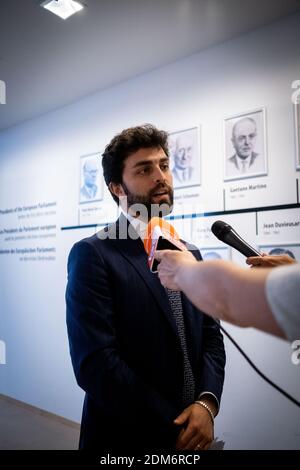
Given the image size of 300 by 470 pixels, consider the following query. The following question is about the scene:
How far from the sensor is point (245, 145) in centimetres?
226

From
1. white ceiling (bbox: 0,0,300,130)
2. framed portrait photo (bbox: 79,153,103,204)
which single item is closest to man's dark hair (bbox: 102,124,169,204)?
white ceiling (bbox: 0,0,300,130)

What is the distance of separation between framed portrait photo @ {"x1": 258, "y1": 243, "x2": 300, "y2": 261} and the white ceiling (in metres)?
1.41

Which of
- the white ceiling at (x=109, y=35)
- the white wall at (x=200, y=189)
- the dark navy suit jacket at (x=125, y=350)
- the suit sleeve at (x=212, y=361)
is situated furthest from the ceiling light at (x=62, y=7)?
the suit sleeve at (x=212, y=361)

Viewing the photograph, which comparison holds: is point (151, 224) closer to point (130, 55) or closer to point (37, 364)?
point (130, 55)

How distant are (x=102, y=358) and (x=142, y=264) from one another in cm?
36

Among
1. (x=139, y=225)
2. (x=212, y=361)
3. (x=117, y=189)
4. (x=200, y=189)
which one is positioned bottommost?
(x=212, y=361)

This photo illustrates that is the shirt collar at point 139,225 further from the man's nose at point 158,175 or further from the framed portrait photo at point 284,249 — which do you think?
the framed portrait photo at point 284,249

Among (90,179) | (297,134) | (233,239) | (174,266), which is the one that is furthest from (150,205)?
(90,179)

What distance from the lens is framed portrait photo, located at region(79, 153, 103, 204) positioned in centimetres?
308

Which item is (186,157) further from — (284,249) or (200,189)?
(284,249)

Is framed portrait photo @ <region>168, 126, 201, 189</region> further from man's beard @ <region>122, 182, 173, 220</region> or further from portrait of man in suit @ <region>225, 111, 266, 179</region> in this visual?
man's beard @ <region>122, 182, 173, 220</region>

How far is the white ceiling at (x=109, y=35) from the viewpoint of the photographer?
2088 mm

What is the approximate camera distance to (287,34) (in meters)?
2.13

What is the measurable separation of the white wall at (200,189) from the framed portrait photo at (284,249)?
0.12 m
